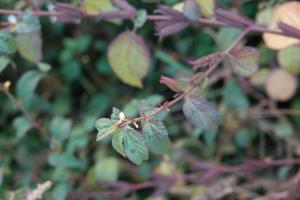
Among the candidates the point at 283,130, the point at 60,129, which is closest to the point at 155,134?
the point at 60,129

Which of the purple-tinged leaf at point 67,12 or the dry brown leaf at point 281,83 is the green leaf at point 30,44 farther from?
the dry brown leaf at point 281,83

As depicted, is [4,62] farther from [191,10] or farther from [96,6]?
[191,10]

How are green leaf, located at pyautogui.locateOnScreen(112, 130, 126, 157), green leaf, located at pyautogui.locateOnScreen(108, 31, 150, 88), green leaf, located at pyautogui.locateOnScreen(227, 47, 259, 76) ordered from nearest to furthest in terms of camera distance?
green leaf, located at pyautogui.locateOnScreen(112, 130, 126, 157), green leaf, located at pyautogui.locateOnScreen(227, 47, 259, 76), green leaf, located at pyautogui.locateOnScreen(108, 31, 150, 88)

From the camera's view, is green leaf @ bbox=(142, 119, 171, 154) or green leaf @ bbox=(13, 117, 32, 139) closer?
green leaf @ bbox=(142, 119, 171, 154)

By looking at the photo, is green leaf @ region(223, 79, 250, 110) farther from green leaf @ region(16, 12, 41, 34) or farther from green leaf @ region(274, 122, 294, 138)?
green leaf @ region(16, 12, 41, 34)

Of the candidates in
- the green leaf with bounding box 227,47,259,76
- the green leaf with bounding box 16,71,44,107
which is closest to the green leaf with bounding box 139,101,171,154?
the green leaf with bounding box 227,47,259,76

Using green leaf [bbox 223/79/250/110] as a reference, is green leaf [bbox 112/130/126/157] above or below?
above

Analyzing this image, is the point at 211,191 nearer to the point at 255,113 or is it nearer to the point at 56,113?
the point at 255,113
